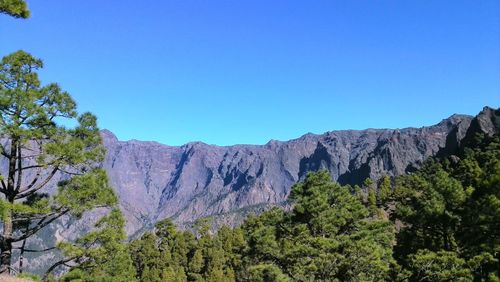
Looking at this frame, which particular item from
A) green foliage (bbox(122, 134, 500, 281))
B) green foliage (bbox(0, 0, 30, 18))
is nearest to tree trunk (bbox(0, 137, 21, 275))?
green foliage (bbox(0, 0, 30, 18))

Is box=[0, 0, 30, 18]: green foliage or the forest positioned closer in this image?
box=[0, 0, 30, 18]: green foliage

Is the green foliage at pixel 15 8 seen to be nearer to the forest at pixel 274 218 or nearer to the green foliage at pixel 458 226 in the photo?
the forest at pixel 274 218

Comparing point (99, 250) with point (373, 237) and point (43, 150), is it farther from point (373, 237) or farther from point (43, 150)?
point (373, 237)

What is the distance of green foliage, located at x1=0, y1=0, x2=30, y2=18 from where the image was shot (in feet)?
38.3

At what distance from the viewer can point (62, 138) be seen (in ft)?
55.5

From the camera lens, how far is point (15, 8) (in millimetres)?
11789

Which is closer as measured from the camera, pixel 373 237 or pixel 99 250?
pixel 99 250

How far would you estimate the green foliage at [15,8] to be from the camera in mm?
11688

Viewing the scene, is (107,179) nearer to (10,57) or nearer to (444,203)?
(10,57)

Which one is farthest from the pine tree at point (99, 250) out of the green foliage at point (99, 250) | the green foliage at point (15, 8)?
the green foliage at point (15, 8)

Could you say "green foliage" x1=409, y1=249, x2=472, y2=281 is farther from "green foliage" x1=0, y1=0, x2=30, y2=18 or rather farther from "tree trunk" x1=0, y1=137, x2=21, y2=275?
"green foliage" x1=0, y1=0, x2=30, y2=18

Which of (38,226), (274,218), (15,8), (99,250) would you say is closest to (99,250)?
(99,250)

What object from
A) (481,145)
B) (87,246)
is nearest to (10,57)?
A: (87,246)

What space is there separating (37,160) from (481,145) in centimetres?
12791
